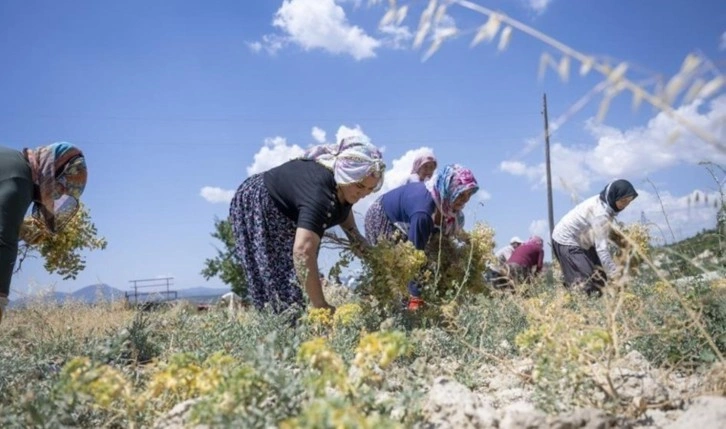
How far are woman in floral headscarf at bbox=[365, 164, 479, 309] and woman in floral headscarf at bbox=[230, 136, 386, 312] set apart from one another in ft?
2.46

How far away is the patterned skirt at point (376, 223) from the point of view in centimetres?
484

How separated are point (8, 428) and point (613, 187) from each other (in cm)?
567

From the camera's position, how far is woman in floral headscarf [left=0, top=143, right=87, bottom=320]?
8.94 feet

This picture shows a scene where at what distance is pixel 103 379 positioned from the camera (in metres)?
1.62

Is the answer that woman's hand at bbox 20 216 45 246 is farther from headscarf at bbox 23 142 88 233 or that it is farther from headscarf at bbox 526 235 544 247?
headscarf at bbox 526 235 544 247

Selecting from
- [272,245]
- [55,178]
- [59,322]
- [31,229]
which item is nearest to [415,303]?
[272,245]

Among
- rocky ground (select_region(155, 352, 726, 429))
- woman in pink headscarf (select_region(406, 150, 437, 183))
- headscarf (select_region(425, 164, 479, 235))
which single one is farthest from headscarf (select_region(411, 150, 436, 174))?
rocky ground (select_region(155, 352, 726, 429))

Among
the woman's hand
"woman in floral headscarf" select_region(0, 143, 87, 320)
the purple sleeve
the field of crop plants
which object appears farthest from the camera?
the purple sleeve

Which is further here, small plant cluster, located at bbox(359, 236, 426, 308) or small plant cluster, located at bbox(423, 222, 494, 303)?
small plant cluster, located at bbox(423, 222, 494, 303)

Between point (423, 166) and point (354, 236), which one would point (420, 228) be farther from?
point (423, 166)

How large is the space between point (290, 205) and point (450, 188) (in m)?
1.45

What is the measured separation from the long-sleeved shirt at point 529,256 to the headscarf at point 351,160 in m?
6.44

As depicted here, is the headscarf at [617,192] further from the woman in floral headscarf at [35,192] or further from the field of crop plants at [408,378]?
the woman in floral headscarf at [35,192]

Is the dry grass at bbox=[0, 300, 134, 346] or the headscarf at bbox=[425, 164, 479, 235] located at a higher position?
the headscarf at bbox=[425, 164, 479, 235]
